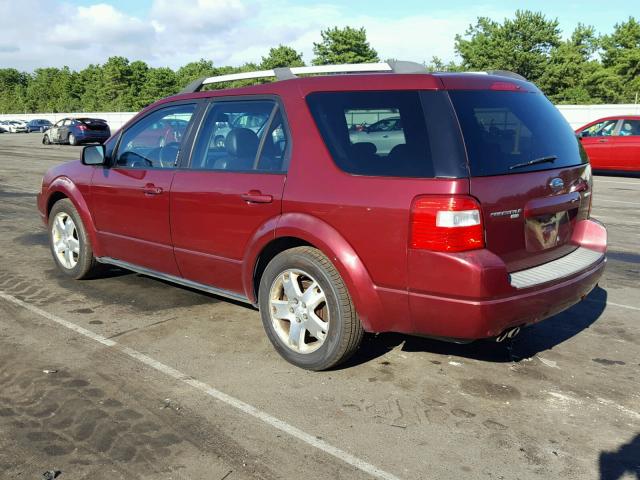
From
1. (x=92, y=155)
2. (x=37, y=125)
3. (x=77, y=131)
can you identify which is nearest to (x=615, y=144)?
(x=92, y=155)

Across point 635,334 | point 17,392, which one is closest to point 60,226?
point 17,392

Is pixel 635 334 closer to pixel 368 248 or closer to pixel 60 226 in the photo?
pixel 368 248

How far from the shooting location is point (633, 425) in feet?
11.6

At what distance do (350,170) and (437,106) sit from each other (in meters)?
0.64

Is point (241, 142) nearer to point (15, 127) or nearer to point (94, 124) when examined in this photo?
point (94, 124)

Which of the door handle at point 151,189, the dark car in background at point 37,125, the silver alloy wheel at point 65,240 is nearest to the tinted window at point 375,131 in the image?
the door handle at point 151,189

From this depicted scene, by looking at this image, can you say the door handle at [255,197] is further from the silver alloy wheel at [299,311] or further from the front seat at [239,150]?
the silver alloy wheel at [299,311]

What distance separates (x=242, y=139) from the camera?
467 cm

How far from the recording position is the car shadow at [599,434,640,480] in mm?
3071

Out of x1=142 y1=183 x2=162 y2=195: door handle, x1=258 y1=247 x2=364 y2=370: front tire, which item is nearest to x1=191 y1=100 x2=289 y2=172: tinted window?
x1=142 y1=183 x2=162 y2=195: door handle

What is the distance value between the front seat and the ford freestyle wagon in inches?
0.4

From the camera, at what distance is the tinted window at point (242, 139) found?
14.4 feet

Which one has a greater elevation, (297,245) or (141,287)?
(297,245)

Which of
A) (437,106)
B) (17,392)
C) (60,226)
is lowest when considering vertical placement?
(17,392)
